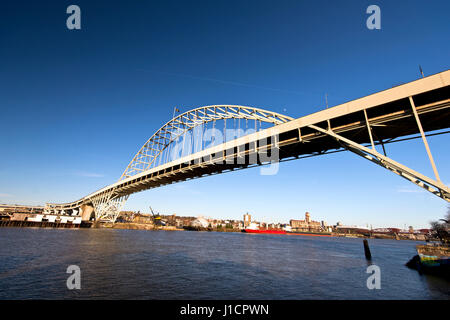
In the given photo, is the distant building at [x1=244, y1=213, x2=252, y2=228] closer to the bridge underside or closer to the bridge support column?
the bridge support column

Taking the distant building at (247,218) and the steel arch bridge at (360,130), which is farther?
the distant building at (247,218)

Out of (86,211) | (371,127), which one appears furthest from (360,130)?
(86,211)

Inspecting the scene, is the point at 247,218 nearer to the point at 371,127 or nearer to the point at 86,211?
the point at 86,211

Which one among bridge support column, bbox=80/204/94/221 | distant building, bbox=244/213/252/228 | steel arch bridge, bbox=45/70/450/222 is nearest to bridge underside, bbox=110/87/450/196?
steel arch bridge, bbox=45/70/450/222

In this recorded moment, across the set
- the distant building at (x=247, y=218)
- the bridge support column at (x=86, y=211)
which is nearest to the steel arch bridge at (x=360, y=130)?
the bridge support column at (x=86, y=211)

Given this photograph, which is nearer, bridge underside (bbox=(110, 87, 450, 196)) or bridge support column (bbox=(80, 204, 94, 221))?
bridge underside (bbox=(110, 87, 450, 196))

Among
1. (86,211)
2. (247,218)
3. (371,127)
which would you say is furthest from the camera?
(247,218)

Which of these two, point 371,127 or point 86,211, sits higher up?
point 371,127

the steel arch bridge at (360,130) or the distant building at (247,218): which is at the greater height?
the steel arch bridge at (360,130)

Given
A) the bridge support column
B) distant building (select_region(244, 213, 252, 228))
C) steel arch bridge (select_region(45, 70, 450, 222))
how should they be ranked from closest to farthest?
1. steel arch bridge (select_region(45, 70, 450, 222))
2. the bridge support column
3. distant building (select_region(244, 213, 252, 228))

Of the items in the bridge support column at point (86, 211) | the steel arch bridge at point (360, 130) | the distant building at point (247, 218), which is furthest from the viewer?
the distant building at point (247, 218)

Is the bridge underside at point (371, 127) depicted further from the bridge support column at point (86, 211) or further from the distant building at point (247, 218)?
the distant building at point (247, 218)

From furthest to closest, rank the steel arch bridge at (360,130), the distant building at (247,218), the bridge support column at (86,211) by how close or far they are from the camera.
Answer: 1. the distant building at (247,218)
2. the bridge support column at (86,211)
3. the steel arch bridge at (360,130)
